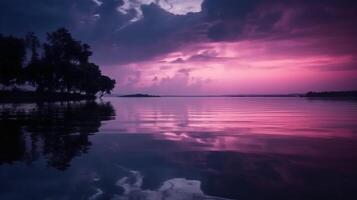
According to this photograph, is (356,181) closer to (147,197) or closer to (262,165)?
(262,165)

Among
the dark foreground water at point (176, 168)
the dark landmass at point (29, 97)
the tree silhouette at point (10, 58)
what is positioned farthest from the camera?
the dark landmass at point (29, 97)

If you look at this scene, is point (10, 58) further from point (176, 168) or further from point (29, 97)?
point (176, 168)

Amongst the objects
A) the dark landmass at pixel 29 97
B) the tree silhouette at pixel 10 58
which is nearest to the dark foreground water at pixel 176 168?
the tree silhouette at pixel 10 58

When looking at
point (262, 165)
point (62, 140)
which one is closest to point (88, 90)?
point (62, 140)

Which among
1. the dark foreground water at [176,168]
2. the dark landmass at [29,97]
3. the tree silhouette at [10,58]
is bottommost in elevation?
the dark foreground water at [176,168]

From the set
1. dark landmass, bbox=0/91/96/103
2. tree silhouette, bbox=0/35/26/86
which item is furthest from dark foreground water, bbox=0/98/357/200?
dark landmass, bbox=0/91/96/103

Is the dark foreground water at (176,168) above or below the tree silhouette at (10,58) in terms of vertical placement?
below

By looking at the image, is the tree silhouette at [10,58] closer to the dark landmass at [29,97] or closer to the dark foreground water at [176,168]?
the dark landmass at [29,97]

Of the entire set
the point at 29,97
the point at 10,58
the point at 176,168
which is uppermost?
the point at 10,58

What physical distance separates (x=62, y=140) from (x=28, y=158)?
485cm

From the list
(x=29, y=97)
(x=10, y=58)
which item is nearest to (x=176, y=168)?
(x=10, y=58)

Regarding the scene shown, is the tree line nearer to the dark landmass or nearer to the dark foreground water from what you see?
the dark landmass

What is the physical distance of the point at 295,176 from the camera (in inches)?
432

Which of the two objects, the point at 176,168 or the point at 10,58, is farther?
the point at 10,58
